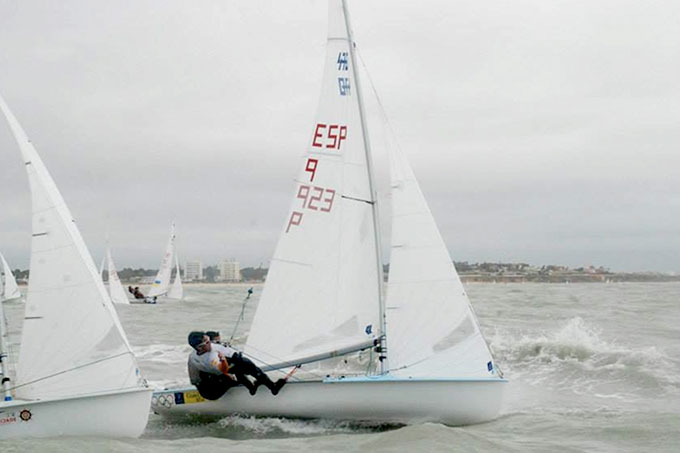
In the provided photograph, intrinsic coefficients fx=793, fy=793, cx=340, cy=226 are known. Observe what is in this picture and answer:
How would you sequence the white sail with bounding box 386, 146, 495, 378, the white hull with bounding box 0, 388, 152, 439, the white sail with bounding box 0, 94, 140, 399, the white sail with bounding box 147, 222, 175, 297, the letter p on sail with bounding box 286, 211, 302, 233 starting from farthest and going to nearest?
the white sail with bounding box 147, 222, 175, 297, the letter p on sail with bounding box 286, 211, 302, 233, the white sail with bounding box 386, 146, 495, 378, the white sail with bounding box 0, 94, 140, 399, the white hull with bounding box 0, 388, 152, 439

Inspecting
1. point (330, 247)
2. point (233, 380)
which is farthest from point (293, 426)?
point (330, 247)

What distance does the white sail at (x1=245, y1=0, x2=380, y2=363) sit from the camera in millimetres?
9594

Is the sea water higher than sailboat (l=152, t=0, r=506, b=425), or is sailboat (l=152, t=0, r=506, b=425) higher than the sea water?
sailboat (l=152, t=0, r=506, b=425)

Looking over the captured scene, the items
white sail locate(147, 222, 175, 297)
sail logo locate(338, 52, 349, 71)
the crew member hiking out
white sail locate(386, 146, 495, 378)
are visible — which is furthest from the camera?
white sail locate(147, 222, 175, 297)

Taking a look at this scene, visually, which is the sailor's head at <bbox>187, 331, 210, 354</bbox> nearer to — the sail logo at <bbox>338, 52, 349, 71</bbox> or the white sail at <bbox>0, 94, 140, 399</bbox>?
the white sail at <bbox>0, 94, 140, 399</bbox>

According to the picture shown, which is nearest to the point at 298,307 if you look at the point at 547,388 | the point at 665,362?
the point at 547,388

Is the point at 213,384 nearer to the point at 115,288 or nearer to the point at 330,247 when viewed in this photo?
the point at 330,247

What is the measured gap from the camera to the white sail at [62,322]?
7.95 m

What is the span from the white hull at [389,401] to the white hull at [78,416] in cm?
182

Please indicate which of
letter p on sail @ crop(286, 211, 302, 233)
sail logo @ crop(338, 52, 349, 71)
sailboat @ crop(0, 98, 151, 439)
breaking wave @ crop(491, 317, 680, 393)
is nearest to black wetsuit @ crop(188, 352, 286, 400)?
sailboat @ crop(0, 98, 151, 439)

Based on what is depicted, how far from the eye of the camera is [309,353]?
9.63 metres

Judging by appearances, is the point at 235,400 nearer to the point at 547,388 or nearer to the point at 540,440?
the point at 540,440

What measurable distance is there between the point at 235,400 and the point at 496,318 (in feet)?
71.3

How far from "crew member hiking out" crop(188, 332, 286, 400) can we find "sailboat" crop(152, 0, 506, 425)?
17 cm
